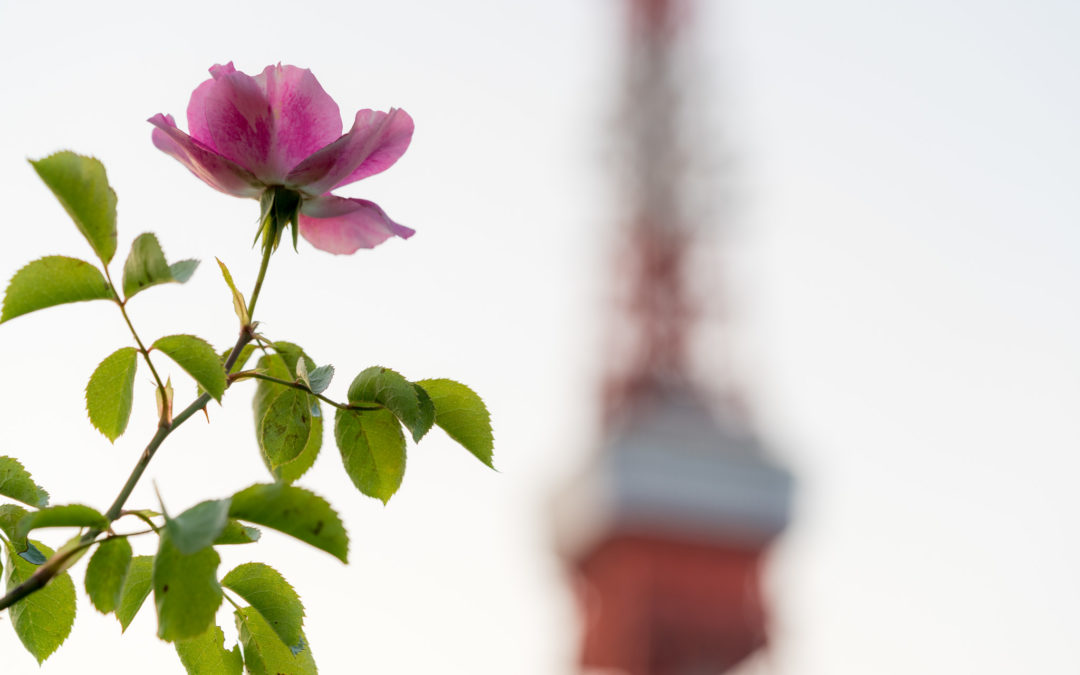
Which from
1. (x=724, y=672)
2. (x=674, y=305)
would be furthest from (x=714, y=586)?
(x=674, y=305)

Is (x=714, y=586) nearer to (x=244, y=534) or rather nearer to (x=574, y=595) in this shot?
(x=574, y=595)

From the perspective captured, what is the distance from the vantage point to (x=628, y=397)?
71.7 feet

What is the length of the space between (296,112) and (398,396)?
166 millimetres

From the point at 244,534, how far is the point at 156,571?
0.09 m

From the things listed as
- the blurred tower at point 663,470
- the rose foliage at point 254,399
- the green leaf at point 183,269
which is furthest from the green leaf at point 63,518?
the blurred tower at point 663,470

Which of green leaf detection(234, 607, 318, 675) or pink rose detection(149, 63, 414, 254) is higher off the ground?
pink rose detection(149, 63, 414, 254)

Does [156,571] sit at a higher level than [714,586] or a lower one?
higher

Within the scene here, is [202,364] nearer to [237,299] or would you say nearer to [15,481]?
[237,299]

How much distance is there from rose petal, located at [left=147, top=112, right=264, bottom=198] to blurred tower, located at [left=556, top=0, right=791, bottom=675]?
20.1 meters

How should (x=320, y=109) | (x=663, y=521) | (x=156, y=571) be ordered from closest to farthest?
(x=156, y=571) → (x=320, y=109) → (x=663, y=521)

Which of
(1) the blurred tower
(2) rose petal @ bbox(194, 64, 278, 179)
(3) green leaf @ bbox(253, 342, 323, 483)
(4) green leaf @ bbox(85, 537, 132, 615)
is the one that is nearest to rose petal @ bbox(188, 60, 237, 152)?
(2) rose petal @ bbox(194, 64, 278, 179)

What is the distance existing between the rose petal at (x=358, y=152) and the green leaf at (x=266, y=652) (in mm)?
261

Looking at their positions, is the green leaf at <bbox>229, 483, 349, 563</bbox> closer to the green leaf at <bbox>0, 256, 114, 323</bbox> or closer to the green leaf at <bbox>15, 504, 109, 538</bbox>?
the green leaf at <bbox>15, 504, 109, 538</bbox>

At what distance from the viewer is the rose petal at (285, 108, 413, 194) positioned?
0.61 m
